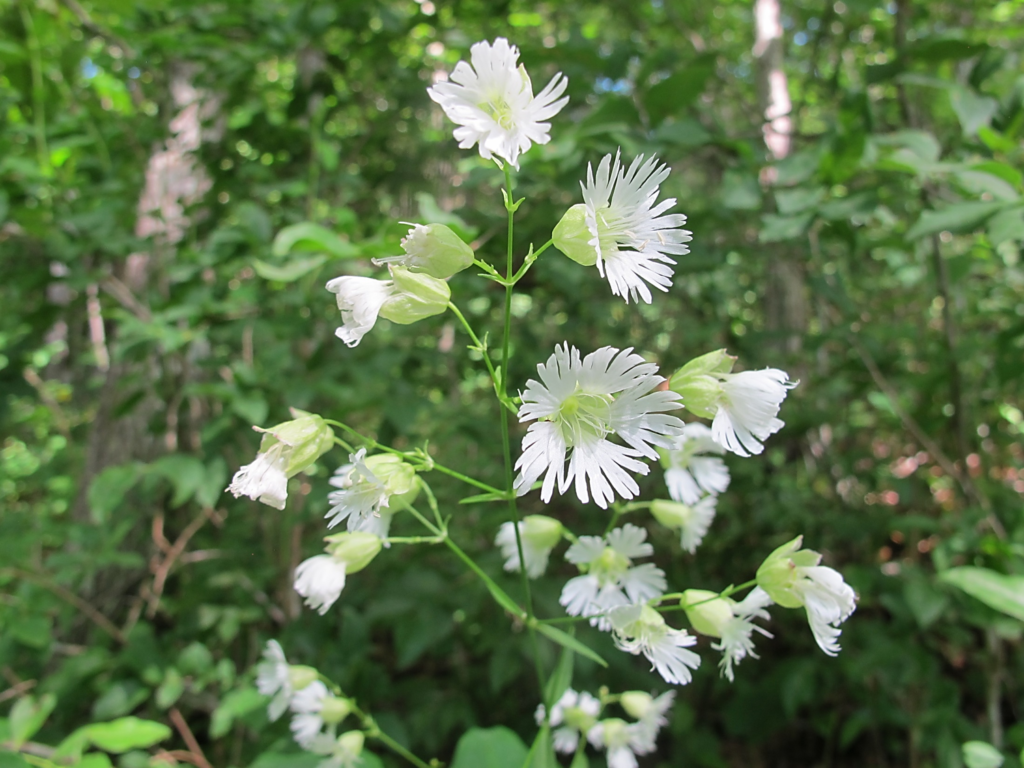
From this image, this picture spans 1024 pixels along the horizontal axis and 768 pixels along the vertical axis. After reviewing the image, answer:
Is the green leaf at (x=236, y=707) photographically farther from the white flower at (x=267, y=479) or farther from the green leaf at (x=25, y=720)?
the white flower at (x=267, y=479)

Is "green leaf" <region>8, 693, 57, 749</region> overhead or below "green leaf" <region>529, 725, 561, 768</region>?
below

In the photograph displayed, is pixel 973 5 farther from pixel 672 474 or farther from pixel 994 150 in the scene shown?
pixel 672 474

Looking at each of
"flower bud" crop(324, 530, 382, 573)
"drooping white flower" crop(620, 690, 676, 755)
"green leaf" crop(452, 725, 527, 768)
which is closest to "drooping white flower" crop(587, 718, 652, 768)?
"drooping white flower" crop(620, 690, 676, 755)

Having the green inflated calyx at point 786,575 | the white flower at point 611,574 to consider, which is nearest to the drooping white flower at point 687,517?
the white flower at point 611,574

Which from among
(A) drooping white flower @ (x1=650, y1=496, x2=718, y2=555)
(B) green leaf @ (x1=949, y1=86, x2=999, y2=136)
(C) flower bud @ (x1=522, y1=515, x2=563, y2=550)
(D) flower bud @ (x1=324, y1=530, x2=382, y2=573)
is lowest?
(A) drooping white flower @ (x1=650, y1=496, x2=718, y2=555)

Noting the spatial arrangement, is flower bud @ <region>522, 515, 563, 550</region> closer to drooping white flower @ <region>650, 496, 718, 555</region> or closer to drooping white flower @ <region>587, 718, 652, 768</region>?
drooping white flower @ <region>650, 496, 718, 555</region>

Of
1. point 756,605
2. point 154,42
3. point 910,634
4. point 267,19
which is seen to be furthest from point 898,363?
point 154,42

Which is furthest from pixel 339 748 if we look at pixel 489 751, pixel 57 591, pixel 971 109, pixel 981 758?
pixel 971 109

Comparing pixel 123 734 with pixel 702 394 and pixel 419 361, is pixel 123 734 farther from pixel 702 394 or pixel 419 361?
pixel 702 394
